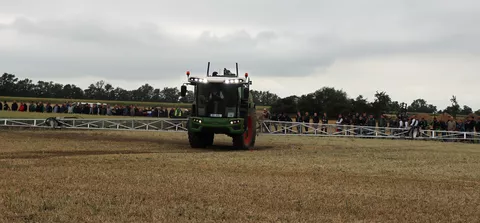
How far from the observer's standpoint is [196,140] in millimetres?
21844

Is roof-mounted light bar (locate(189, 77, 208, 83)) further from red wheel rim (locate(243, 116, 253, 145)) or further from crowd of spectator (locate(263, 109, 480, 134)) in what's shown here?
crowd of spectator (locate(263, 109, 480, 134))

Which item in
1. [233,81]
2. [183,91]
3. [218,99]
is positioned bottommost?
[218,99]

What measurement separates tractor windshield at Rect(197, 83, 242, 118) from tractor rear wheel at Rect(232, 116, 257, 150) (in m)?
0.91

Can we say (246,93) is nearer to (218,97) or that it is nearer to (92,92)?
(218,97)

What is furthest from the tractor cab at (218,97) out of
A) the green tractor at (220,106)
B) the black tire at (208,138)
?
the black tire at (208,138)

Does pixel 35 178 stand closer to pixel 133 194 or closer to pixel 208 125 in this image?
pixel 133 194

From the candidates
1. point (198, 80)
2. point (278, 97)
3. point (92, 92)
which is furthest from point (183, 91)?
point (92, 92)

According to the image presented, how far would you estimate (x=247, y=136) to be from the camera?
2261 centimetres

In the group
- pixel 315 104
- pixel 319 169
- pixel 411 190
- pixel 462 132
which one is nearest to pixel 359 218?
pixel 411 190

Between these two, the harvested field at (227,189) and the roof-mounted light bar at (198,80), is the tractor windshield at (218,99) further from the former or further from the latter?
the harvested field at (227,189)

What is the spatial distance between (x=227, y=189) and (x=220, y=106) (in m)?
11.1

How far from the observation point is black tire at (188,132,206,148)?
2161 centimetres

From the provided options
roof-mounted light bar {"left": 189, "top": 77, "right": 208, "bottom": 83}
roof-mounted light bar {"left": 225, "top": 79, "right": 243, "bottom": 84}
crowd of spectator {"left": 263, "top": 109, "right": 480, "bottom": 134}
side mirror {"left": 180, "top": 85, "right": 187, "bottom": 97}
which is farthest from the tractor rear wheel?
crowd of spectator {"left": 263, "top": 109, "right": 480, "bottom": 134}

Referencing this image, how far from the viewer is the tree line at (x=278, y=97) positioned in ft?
232
